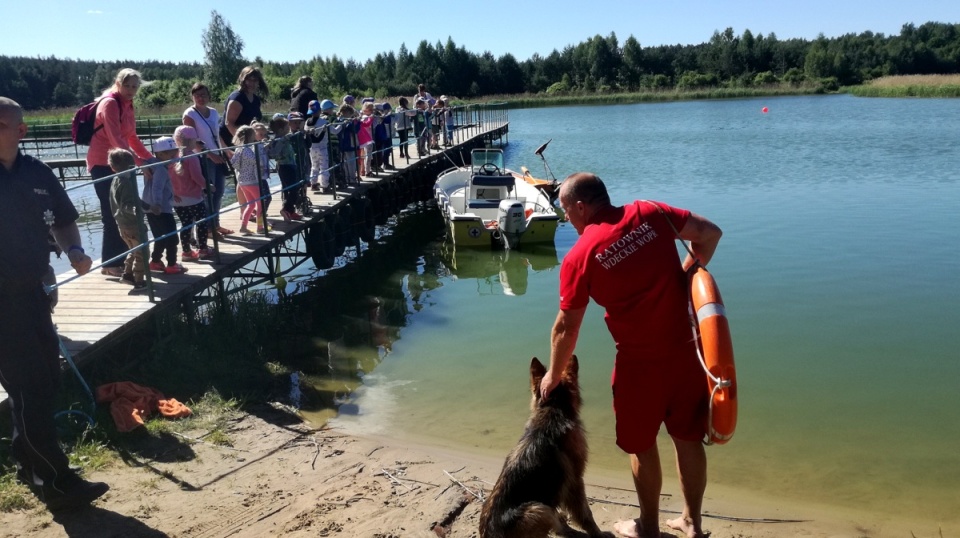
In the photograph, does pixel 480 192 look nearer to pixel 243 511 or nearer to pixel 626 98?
pixel 243 511

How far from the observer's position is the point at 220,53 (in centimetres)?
7769

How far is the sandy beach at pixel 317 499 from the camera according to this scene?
4.09m

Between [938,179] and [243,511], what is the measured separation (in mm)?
19158

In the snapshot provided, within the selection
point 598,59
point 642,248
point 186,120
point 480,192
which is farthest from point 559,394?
point 598,59

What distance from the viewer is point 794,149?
2600 cm

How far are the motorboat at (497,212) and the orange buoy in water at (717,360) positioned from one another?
9.63 meters

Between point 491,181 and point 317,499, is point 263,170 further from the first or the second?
point 491,181

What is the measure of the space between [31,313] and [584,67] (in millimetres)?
85533

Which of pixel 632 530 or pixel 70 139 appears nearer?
pixel 632 530

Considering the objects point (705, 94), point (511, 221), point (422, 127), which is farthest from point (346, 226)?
point (705, 94)

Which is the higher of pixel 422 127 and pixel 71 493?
pixel 422 127

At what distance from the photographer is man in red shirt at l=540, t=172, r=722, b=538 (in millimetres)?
3305

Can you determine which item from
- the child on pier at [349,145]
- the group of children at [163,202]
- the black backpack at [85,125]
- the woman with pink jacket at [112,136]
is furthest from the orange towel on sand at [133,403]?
the child on pier at [349,145]

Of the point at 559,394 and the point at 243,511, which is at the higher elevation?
the point at 559,394
